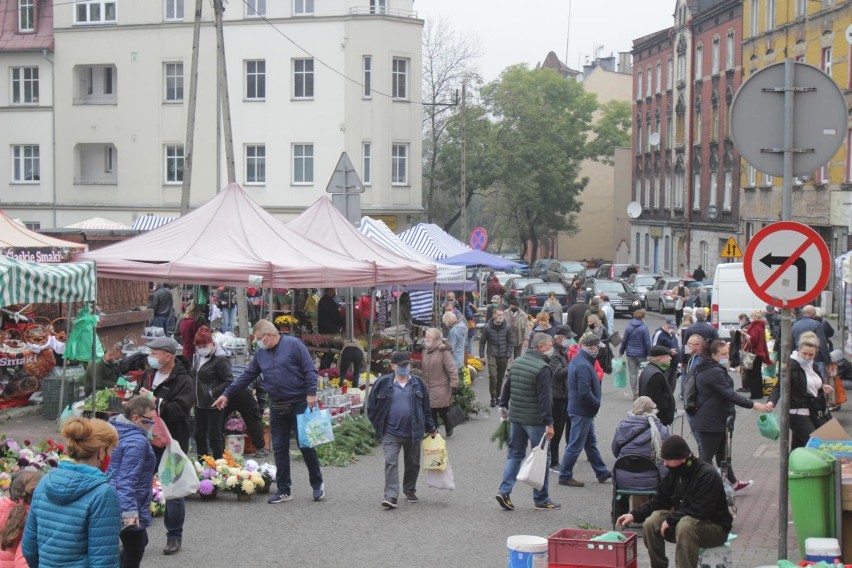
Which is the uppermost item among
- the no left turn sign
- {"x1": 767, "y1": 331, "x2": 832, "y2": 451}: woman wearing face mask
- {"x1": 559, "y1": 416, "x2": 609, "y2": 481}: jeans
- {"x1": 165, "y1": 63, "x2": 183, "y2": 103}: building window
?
{"x1": 165, "y1": 63, "x2": 183, "y2": 103}: building window

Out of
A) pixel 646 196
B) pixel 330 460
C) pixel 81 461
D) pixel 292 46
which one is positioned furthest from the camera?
pixel 646 196

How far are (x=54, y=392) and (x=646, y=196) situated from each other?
56.4 metres

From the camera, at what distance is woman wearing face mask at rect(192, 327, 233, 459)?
13.2m

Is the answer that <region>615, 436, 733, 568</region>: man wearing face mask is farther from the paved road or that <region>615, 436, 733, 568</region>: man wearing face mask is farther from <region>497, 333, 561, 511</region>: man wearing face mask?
<region>497, 333, 561, 511</region>: man wearing face mask

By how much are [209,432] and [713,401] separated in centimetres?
567

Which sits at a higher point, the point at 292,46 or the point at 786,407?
the point at 292,46

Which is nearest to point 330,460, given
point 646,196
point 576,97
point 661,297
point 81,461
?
point 81,461

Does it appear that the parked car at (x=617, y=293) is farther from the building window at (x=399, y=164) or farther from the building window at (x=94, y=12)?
the building window at (x=94, y=12)

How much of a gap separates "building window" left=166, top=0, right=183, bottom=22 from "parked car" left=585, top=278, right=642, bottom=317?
20179mm

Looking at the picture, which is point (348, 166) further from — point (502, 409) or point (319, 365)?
point (502, 409)

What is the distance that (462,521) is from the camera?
37.6 ft

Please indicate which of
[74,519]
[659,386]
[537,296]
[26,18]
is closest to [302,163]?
[537,296]

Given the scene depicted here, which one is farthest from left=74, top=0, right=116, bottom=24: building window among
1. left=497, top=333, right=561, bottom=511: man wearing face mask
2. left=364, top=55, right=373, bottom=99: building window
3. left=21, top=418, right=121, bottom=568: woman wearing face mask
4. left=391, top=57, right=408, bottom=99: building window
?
left=21, top=418, right=121, bottom=568: woman wearing face mask

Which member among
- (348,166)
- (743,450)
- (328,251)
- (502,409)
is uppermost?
(348,166)
